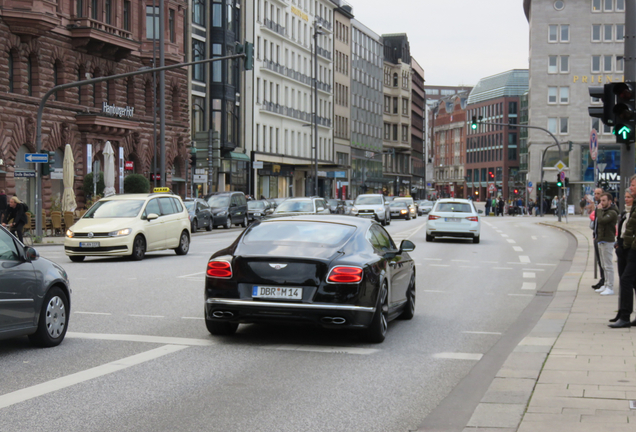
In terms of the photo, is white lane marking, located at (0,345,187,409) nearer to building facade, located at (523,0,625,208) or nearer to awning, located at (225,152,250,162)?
awning, located at (225,152,250,162)

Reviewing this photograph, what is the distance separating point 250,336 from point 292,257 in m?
1.28

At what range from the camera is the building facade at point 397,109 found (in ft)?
451

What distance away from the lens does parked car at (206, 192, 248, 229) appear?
45.6 metres

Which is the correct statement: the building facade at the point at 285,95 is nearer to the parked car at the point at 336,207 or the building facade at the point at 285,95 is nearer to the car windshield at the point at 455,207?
the parked car at the point at 336,207

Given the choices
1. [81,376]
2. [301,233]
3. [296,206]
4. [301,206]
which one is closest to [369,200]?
[301,206]

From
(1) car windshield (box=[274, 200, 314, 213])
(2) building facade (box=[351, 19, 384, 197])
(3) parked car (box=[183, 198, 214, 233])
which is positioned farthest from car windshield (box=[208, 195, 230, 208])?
(2) building facade (box=[351, 19, 384, 197])

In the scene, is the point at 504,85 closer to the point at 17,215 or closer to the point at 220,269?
the point at 17,215

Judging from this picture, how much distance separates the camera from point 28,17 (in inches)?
1606

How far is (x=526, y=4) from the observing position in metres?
105

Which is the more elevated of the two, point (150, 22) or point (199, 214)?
point (150, 22)

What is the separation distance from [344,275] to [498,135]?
16430 centimetres

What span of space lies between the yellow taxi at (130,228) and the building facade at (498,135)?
133 meters

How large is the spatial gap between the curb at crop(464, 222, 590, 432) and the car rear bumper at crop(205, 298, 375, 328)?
1510mm

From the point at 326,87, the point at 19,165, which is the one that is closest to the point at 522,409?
the point at 19,165
